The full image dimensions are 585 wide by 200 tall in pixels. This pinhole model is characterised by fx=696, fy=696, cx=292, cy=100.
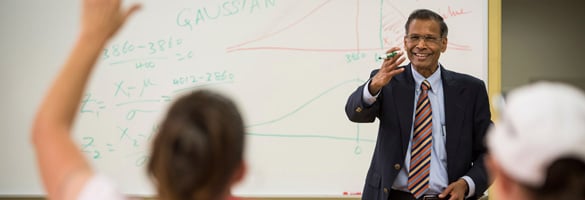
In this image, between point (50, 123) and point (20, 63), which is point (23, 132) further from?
point (50, 123)

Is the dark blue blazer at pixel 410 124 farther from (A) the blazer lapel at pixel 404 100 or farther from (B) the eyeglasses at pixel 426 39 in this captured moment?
(B) the eyeglasses at pixel 426 39

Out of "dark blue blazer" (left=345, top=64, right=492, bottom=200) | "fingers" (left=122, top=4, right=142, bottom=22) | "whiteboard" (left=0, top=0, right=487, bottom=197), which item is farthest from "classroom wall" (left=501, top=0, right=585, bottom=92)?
"fingers" (left=122, top=4, right=142, bottom=22)

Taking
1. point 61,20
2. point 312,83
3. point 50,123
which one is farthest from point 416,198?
point 61,20

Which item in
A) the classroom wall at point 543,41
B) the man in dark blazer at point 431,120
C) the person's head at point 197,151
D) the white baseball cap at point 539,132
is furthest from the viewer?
the classroom wall at point 543,41

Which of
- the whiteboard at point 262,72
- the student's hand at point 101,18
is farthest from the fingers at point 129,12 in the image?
the whiteboard at point 262,72

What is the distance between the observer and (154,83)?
3.58 m

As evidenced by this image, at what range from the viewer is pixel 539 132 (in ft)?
2.89

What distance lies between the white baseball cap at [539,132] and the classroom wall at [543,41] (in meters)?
4.62

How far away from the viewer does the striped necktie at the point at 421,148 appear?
95.9 inches

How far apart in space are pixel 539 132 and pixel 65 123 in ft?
2.34

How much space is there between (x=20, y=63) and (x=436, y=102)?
229 centimetres

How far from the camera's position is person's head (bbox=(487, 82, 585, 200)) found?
87 cm

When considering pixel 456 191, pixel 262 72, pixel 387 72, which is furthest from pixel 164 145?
pixel 262 72

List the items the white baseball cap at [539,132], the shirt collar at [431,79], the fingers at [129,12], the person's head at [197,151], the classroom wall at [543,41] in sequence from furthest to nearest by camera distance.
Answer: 1. the classroom wall at [543,41]
2. the shirt collar at [431,79]
3. the fingers at [129,12]
4. the person's head at [197,151]
5. the white baseball cap at [539,132]
